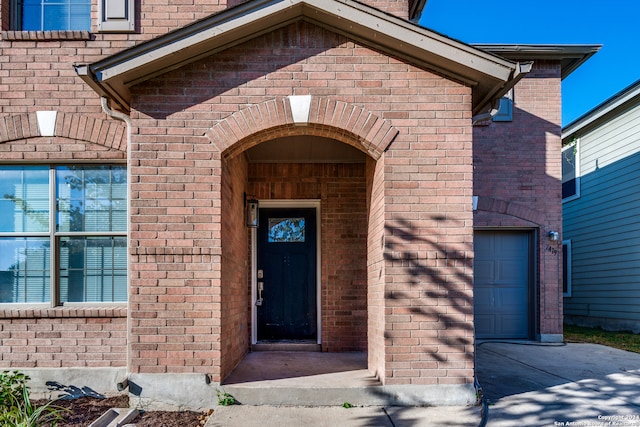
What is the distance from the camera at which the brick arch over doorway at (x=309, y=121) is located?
16.4 feet

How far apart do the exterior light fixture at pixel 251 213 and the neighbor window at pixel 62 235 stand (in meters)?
1.80

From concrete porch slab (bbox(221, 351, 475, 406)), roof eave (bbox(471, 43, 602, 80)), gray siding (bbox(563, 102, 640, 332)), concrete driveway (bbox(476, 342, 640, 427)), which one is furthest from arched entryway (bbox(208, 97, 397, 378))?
gray siding (bbox(563, 102, 640, 332))

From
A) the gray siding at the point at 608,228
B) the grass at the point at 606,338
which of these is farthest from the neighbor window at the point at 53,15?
the gray siding at the point at 608,228

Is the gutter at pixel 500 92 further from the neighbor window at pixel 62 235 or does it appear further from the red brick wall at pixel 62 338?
the red brick wall at pixel 62 338

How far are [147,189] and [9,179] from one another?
2.09 meters

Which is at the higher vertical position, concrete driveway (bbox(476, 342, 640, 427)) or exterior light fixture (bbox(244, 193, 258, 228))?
exterior light fixture (bbox(244, 193, 258, 228))

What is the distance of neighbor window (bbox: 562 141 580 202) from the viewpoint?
1295cm

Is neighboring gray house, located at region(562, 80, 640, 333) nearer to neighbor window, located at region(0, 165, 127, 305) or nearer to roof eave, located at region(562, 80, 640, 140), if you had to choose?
roof eave, located at region(562, 80, 640, 140)

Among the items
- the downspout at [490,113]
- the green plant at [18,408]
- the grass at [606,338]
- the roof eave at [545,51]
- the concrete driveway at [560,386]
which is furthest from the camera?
the roof eave at [545,51]

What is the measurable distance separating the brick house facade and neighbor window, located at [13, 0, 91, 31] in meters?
0.39

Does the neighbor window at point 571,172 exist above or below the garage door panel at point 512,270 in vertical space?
above

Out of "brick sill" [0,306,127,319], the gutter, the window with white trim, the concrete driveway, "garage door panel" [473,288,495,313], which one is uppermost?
the window with white trim

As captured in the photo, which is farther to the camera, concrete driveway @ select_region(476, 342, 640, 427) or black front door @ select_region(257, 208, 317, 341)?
black front door @ select_region(257, 208, 317, 341)

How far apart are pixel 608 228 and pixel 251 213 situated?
913 centimetres
